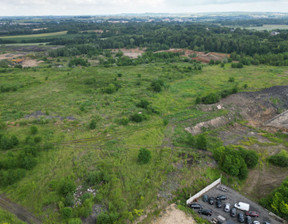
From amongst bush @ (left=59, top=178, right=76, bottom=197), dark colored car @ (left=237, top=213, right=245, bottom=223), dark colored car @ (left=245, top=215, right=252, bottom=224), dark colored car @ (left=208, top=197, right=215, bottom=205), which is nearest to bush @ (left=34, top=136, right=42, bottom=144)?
bush @ (left=59, top=178, right=76, bottom=197)

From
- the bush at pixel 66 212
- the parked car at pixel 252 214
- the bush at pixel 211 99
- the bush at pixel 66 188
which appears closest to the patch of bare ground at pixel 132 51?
the bush at pixel 211 99

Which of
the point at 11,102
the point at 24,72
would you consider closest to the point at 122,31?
the point at 24,72

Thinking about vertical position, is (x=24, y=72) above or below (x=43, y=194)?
above

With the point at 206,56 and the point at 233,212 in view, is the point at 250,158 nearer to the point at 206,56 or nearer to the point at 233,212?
the point at 233,212

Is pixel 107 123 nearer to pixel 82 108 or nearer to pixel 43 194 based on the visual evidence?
pixel 82 108

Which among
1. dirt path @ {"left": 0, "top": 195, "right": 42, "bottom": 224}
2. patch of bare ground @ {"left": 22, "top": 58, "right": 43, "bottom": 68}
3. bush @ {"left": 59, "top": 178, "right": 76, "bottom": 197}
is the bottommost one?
dirt path @ {"left": 0, "top": 195, "right": 42, "bottom": 224}

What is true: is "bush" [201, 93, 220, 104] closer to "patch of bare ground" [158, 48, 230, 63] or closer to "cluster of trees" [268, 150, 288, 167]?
"cluster of trees" [268, 150, 288, 167]

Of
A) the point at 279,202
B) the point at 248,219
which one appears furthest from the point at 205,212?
the point at 279,202
